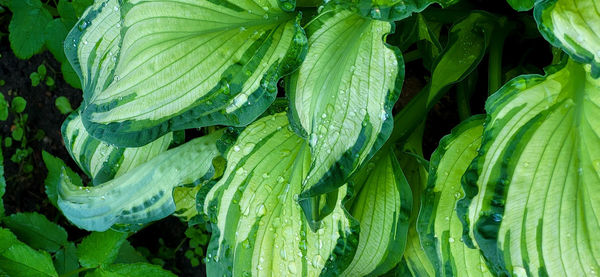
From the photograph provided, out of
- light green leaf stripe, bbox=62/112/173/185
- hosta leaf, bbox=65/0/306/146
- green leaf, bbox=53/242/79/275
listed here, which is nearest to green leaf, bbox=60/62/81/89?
light green leaf stripe, bbox=62/112/173/185

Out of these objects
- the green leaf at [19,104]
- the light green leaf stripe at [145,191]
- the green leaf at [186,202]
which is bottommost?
the green leaf at [19,104]

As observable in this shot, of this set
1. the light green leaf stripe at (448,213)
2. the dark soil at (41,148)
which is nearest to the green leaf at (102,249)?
the dark soil at (41,148)

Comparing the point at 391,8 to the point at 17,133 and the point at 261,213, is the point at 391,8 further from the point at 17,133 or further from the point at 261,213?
the point at 17,133

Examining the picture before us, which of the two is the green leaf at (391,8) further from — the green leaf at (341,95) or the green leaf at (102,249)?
the green leaf at (102,249)

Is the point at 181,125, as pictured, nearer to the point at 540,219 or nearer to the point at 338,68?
the point at 338,68

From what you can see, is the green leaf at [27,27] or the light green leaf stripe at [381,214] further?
the green leaf at [27,27]

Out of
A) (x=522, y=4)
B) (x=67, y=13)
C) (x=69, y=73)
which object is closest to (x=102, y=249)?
(x=69, y=73)

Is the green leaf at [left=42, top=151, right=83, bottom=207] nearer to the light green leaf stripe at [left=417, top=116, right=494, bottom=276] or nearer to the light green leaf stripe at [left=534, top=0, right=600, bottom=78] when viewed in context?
the light green leaf stripe at [left=417, top=116, right=494, bottom=276]
